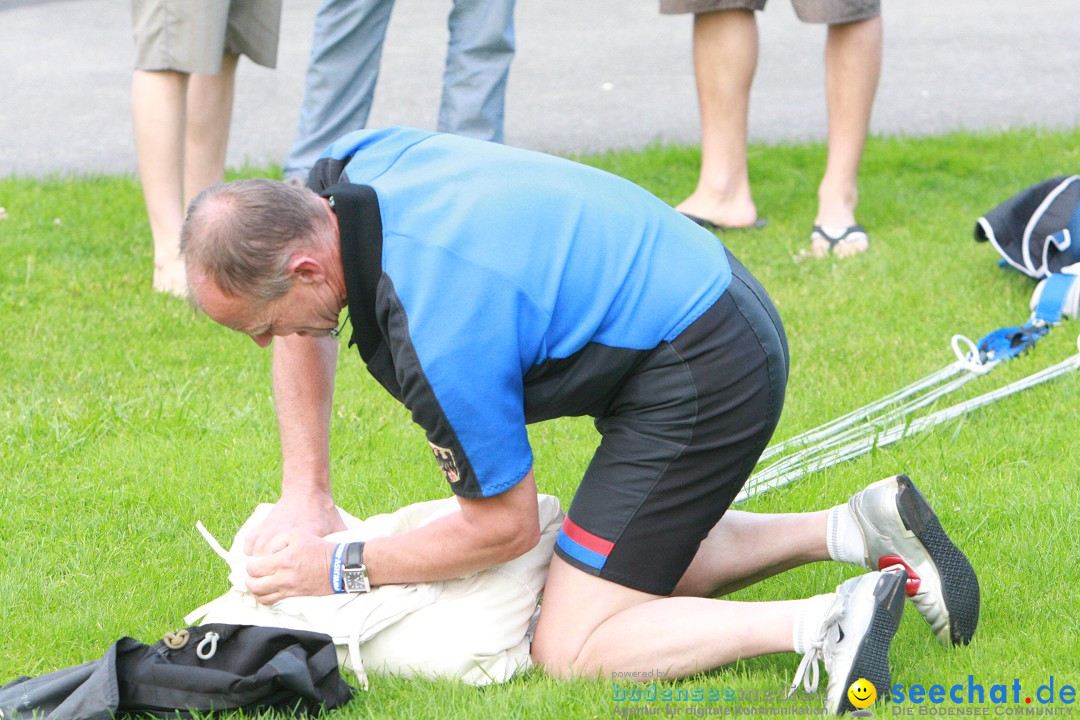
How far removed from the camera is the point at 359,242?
2428 mm

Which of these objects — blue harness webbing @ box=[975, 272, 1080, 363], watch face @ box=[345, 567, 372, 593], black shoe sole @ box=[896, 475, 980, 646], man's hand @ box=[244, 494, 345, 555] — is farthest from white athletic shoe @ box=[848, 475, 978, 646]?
blue harness webbing @ box=[975, 272, 1080, 363]

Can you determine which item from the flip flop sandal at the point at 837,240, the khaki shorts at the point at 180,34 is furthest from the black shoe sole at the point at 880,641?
the khaki shorts at the point at 180,34

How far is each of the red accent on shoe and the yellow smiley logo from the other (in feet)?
0.91

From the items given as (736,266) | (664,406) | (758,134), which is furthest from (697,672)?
(758,134)

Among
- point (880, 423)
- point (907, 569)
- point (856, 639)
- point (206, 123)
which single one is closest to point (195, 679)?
point (856, 639)

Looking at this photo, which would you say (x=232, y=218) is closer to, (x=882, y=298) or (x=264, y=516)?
(x=264, y=516)

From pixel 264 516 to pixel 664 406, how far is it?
99cm

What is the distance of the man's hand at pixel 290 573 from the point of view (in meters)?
2.78

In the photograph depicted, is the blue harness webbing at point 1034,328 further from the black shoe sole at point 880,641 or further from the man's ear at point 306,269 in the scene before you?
the man's ear at point 306,269

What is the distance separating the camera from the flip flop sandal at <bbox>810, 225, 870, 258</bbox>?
5559 millimetres

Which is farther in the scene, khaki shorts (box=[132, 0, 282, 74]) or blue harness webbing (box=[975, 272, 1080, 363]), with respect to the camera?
khaki shorts (box=[132, 0, 282, 74])

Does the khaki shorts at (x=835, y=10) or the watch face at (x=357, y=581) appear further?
the khaki shorts at (x=835, y=10)

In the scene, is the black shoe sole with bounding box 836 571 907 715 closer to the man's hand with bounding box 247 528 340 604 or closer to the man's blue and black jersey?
the man's blue and black jersey

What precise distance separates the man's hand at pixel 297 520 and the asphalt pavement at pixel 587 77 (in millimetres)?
4119
